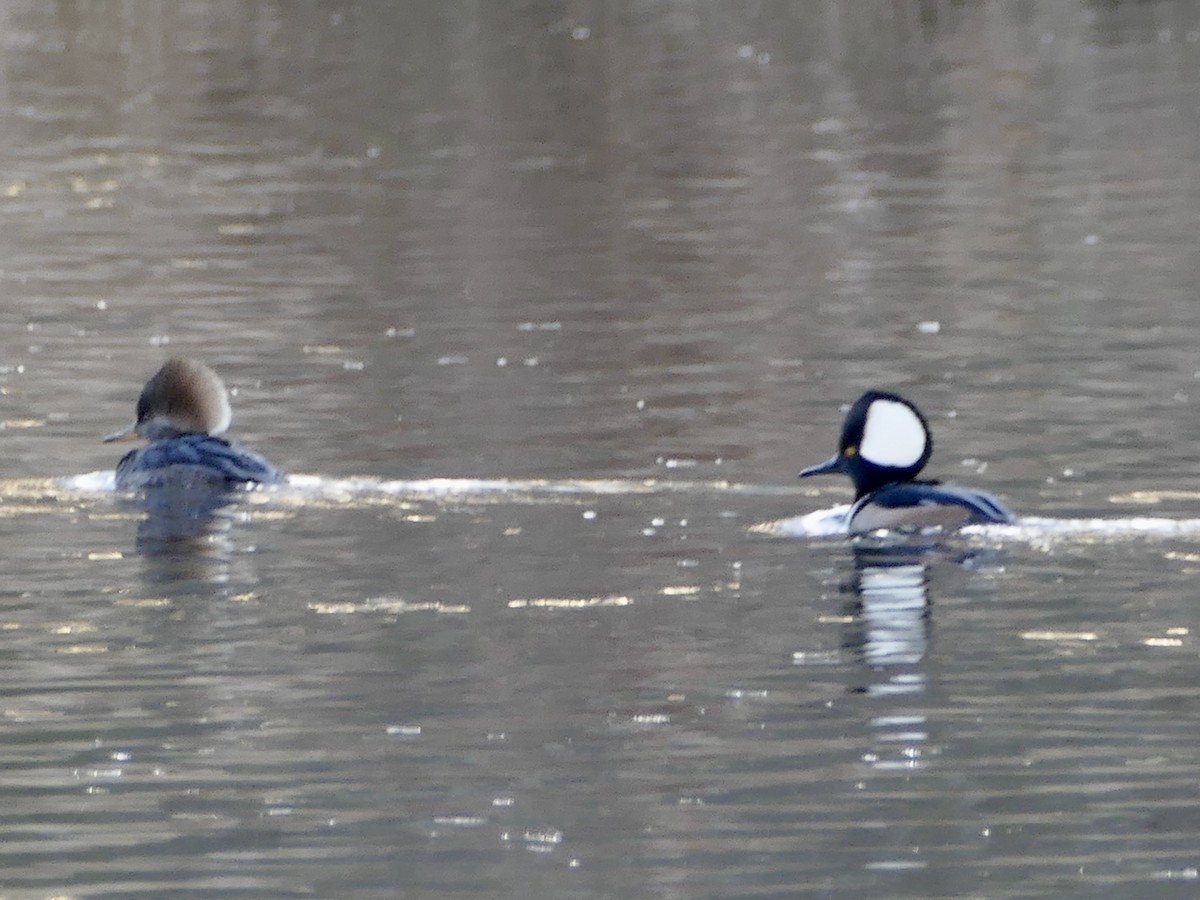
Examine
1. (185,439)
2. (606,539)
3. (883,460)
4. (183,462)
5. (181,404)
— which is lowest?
(606,539)

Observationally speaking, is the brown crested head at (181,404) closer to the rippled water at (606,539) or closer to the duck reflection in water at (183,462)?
the duck reflection in water at (183,462)

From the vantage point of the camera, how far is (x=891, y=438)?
13609 millimetres

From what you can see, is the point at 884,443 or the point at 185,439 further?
the point at 185,439

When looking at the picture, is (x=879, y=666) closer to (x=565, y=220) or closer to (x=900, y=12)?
(x=565, y=220)

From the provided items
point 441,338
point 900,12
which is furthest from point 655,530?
point 900,12

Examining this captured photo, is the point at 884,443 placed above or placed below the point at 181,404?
below

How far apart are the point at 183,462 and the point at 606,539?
112 inches

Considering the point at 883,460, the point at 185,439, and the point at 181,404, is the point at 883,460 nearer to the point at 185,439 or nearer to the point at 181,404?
the point at 185,439

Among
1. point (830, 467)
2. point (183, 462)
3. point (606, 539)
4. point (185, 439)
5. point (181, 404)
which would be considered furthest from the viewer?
point (181, 404)

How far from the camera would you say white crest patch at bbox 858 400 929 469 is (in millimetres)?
13602

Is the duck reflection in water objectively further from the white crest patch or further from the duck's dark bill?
the white crest patch

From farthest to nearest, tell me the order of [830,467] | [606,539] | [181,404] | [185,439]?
[181,404]
[185,439]
[830,467]
[606,539]

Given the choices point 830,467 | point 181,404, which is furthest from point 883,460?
point 181,404

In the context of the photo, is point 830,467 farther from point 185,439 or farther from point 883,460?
point 185,439
